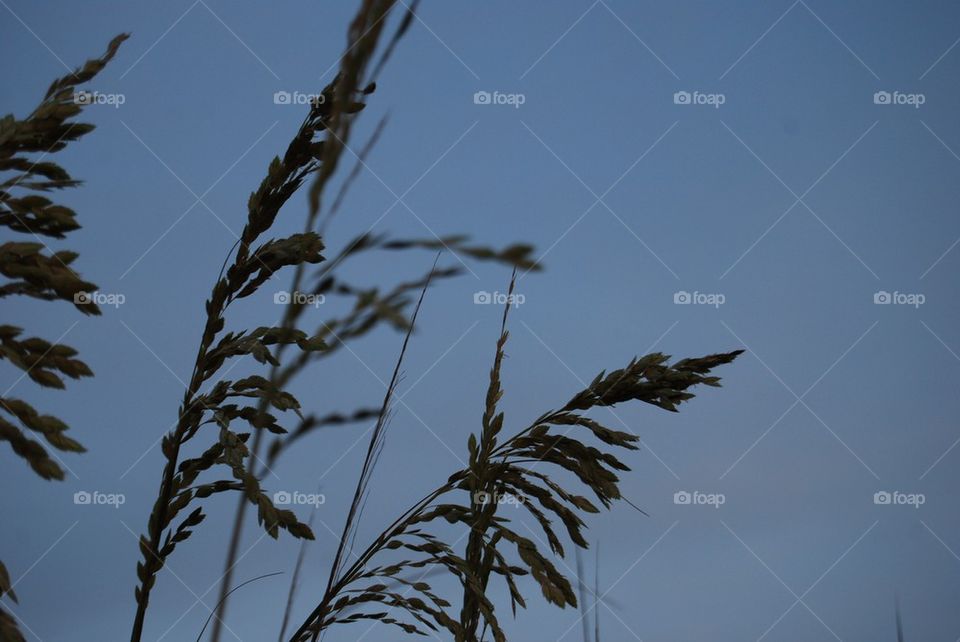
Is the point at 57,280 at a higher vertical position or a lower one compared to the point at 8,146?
lower

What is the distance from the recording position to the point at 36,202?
4.39 ft

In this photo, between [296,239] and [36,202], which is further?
[296,239]

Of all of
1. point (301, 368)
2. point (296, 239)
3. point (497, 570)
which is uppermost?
point (296, 239)

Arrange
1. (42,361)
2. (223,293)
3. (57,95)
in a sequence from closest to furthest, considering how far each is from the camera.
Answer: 1. (42,361)
2. (57,95)
3. (223,293)

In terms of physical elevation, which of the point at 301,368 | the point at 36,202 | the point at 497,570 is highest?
the point at 36,202

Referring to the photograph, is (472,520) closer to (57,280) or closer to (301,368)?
(57,280)

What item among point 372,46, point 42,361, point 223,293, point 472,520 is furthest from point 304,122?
point 372,46

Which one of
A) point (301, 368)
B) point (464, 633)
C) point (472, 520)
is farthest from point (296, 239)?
point (301, 368)

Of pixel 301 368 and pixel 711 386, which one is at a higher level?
pixel 711 386

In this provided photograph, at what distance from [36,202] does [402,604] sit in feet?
3.24

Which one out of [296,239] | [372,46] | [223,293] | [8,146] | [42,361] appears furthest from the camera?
[223,293]

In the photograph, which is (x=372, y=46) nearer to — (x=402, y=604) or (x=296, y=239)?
(x=296, y=239)

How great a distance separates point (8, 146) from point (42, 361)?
1.20 feet

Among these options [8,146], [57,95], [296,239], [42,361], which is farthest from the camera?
[296,239]
